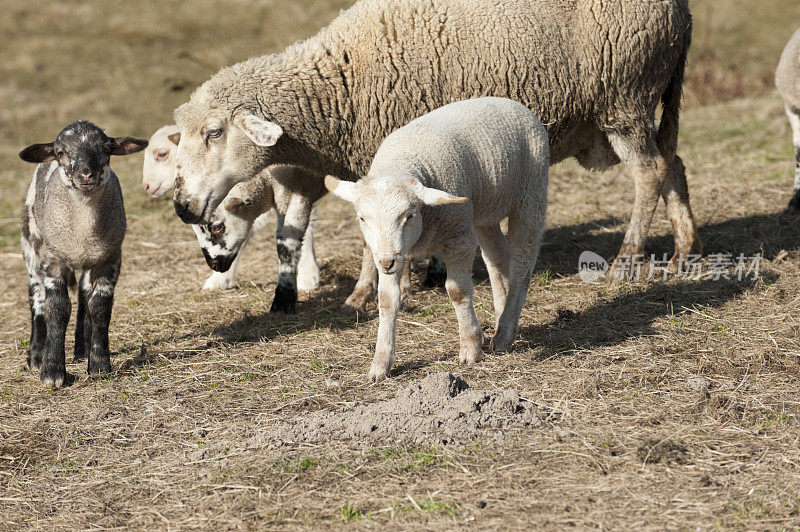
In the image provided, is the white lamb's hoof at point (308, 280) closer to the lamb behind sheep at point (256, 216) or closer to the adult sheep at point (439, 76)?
the lamb behind sheep at point (256, 216)

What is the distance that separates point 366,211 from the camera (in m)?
4.29

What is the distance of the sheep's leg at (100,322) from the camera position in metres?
5.30

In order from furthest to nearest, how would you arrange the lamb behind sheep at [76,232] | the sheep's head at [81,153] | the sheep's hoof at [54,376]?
1. the sheep's hoof at [54,376]
2. the lamb behind sheep at [76,232]
3. the sheep's head at [81,153]

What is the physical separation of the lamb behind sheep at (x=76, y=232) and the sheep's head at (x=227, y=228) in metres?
1.19

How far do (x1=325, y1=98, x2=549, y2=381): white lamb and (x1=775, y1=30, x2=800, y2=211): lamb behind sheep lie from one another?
4.09 metres

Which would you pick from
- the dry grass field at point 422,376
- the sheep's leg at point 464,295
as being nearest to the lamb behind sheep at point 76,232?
the dry grass field at point 422,376

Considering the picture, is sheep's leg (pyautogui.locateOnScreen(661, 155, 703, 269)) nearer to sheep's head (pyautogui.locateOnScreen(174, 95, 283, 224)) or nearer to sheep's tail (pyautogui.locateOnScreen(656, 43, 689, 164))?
sheep's tail (pyautogui.locateOnScreen(656, 43, 689, 164))

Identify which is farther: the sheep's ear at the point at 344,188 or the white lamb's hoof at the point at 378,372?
the white lamb's hoof at the point at 378,372

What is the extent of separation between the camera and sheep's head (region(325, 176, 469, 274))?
425 cm

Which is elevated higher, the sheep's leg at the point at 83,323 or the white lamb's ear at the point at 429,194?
the white lamb's ear at the point at 429,194

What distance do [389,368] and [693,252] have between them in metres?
3.30

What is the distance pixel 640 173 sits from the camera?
6609 mm

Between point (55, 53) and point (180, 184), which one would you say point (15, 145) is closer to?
point (55, 53)

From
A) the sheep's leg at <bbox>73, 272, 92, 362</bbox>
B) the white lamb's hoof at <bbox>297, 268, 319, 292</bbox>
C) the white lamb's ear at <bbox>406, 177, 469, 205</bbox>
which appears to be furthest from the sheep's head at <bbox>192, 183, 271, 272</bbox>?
the white lamb's ear at <bbox>406, 177, 469, 205</bbox>
